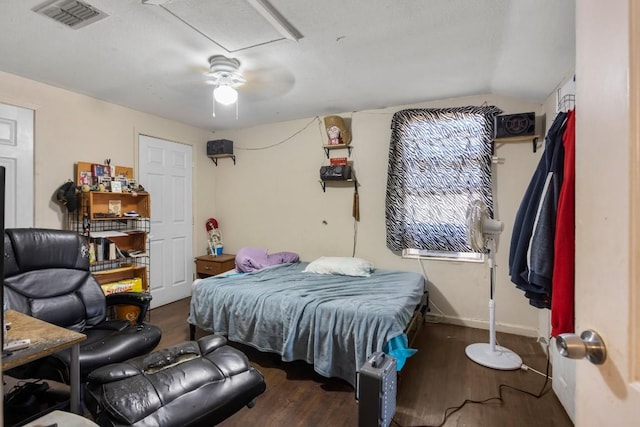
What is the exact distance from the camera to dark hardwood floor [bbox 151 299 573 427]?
1838 mm

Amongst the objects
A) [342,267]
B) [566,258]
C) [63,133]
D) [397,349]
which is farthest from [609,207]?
[63,133]

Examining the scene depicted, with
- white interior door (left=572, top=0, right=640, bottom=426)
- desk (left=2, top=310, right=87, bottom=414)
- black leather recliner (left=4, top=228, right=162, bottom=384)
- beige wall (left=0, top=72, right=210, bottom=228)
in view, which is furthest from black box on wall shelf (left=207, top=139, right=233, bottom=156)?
white interior door (left=572, top=0, right=640, bottom=426)

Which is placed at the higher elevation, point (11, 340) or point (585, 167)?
point (585, 167)

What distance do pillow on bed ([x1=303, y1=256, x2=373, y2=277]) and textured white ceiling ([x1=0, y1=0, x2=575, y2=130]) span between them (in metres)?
1.69

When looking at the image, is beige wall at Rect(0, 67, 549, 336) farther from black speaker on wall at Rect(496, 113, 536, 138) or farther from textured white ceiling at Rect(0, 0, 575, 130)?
textured white ceiling at Rect(0, 0, 575, 130)

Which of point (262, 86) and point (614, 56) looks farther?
point (262, 86)

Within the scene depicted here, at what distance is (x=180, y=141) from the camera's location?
4219mm

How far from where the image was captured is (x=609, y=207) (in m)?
0.61

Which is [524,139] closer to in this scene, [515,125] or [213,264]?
[515,125]

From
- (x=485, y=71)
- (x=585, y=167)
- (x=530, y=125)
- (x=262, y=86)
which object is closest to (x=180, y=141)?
(x=262, y=86)

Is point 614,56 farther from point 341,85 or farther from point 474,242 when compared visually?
point 341,85

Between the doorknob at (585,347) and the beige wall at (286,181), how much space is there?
2.77 metres

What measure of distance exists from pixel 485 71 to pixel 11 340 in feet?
11.1

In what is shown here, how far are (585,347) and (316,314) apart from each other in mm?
1762
